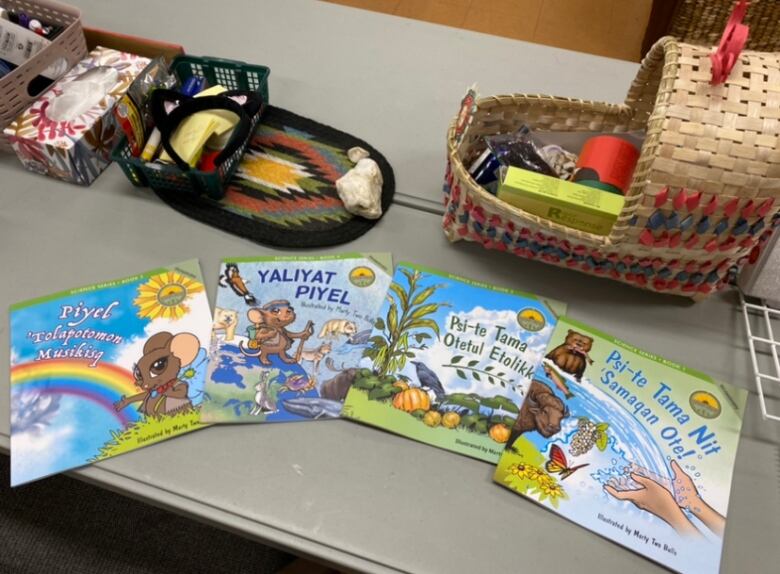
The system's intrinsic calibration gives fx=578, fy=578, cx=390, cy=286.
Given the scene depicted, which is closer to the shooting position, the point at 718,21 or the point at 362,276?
the point at 362,276

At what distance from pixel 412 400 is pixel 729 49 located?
498 mm

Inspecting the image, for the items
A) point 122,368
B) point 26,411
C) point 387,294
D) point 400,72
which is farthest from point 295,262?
point 400,72

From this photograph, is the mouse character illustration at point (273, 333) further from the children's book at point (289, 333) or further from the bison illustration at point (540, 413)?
the bison illustration at point (540, 413)

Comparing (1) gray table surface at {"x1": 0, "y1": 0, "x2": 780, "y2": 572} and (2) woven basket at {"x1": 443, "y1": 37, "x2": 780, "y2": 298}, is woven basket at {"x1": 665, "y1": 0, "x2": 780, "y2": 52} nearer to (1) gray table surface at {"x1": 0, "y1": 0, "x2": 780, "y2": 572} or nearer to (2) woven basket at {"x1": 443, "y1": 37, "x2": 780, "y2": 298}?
(1) gray table surface at {"x1": 0, "y1": 0, "x2": 780, "y2": 572}

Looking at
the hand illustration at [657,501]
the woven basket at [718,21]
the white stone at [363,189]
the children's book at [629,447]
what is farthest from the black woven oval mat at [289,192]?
the woven basket at [718,21]

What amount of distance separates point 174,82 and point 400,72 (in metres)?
0.38

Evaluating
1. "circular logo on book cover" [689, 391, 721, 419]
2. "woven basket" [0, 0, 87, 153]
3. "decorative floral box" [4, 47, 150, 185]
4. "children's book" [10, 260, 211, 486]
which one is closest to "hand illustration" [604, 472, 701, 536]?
"circular logo on book cover" [689, 391, 721, 419]

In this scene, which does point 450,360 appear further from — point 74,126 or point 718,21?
point 718,21

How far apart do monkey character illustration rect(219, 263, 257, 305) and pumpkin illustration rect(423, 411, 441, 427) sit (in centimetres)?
26

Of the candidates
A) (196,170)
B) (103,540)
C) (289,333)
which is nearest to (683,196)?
(289,333)

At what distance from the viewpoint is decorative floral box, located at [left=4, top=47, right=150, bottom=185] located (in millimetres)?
801

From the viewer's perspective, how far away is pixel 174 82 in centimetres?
91

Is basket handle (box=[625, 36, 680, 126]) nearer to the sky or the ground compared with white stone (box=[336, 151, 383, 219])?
Result: nearer to the sky

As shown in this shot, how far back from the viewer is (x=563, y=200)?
2.22ft
